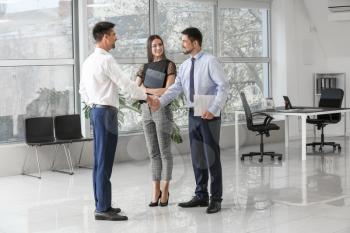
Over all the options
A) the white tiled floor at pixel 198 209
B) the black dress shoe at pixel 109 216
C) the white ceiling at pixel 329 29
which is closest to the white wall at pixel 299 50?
the white ceiling at pixel 329 29

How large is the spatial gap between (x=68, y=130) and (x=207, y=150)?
3.81 m

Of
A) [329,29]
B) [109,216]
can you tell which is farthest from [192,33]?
[329,29]

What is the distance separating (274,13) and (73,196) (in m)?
7.30

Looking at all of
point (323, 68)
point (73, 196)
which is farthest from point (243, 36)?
point (73, 196)

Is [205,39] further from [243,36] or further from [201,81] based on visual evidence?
[201,81]

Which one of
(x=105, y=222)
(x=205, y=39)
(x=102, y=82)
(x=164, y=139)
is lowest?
(x=105, y=222)

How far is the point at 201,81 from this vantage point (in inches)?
229

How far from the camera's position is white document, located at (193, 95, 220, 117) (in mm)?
5750

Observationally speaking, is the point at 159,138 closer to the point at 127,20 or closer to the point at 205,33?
the point at 127,20

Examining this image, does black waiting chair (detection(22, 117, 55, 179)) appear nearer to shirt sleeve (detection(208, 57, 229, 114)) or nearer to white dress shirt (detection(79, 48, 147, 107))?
white dress shirt (detection(79, 48, 147, 107))

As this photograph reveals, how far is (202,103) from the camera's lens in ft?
18.9

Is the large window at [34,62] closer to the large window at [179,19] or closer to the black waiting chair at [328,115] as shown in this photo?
the large window at [179,19]

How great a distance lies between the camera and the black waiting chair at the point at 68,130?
9.02 m

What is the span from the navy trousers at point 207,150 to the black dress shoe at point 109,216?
855 mm
